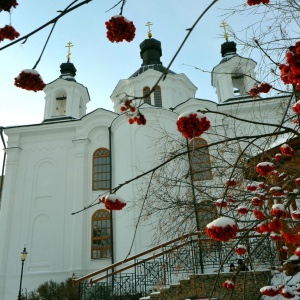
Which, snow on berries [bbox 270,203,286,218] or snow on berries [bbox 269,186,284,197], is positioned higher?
snow on berries [bbox 269,186,284,197]

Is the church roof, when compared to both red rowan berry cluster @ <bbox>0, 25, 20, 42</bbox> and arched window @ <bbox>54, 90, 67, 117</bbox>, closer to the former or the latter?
arched window @ <bbox>54, 90, 67, 117</bbox>

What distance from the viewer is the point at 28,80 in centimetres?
263

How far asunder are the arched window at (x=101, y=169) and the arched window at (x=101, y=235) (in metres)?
1.26

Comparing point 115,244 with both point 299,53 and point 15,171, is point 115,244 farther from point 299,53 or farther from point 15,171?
point 299,53

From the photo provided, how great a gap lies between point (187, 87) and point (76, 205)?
969cm

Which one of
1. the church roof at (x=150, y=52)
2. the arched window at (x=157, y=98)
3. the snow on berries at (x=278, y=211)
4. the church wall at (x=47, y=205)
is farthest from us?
the church roof at (x=150, y=52)

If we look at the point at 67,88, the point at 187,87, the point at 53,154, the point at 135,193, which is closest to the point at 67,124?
the point at 53,154

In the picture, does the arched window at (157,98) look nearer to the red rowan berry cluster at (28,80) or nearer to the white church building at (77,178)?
the white church building at (77,178)

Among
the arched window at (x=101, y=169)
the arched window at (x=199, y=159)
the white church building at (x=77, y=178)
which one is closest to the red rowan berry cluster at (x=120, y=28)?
the arched window at (x=199, y=159)

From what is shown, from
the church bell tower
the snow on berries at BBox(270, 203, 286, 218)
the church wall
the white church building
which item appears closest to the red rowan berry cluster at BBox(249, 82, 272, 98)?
the snow on berries at BBox(270, 203, 286, 218)

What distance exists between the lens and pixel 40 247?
1647 centimetres

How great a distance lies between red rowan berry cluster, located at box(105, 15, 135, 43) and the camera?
2588 mm

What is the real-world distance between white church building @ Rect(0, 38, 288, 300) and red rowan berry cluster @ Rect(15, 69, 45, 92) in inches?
482

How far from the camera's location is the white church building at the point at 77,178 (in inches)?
619
